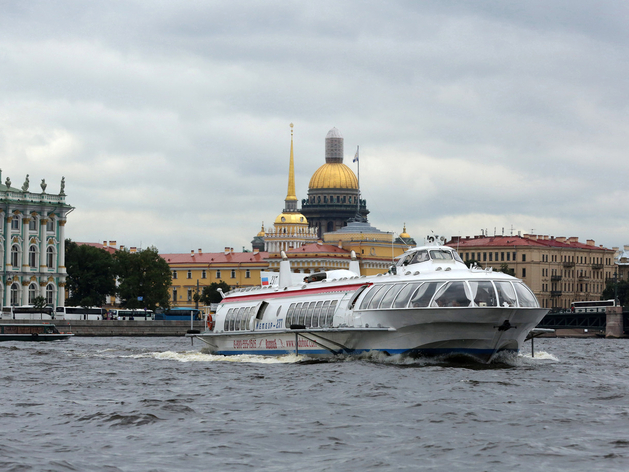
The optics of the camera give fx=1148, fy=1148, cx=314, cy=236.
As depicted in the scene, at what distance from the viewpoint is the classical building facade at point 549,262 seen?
156125 mm

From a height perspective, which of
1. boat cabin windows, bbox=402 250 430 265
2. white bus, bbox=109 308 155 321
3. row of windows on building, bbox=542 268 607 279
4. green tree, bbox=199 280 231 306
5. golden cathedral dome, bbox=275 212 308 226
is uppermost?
golden cathedral dome, bbox=275 212 308 226

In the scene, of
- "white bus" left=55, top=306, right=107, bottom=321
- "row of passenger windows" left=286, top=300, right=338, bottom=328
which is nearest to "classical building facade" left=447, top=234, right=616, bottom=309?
"white bus" left=55, top=306, right=107, bottom=321

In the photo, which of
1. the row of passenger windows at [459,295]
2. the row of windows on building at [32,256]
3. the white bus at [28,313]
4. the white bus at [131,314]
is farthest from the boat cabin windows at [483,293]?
the white bus at [131,314]

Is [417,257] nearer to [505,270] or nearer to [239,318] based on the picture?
[239,318]

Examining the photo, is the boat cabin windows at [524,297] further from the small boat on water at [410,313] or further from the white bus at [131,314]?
the white bus at [131,314]

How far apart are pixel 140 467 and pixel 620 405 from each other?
1151 centimetres

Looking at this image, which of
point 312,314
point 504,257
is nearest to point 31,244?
point 312,314

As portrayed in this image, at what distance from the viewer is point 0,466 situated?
17.0m

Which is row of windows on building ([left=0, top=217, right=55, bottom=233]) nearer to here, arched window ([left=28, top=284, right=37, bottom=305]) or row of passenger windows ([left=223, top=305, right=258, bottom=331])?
arched window ([left=28, top=284, right=37, bottom=305])

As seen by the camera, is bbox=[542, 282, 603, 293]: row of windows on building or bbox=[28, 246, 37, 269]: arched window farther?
bbox=[542, 282, 603, 293]: row of windows on building

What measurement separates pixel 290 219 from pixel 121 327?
95.6m

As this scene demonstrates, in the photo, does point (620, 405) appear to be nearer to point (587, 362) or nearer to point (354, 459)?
point (354, 459)

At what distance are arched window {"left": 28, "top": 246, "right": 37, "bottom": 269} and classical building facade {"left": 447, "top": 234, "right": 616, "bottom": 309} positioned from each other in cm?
6531

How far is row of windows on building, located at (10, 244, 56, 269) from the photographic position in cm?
10419
